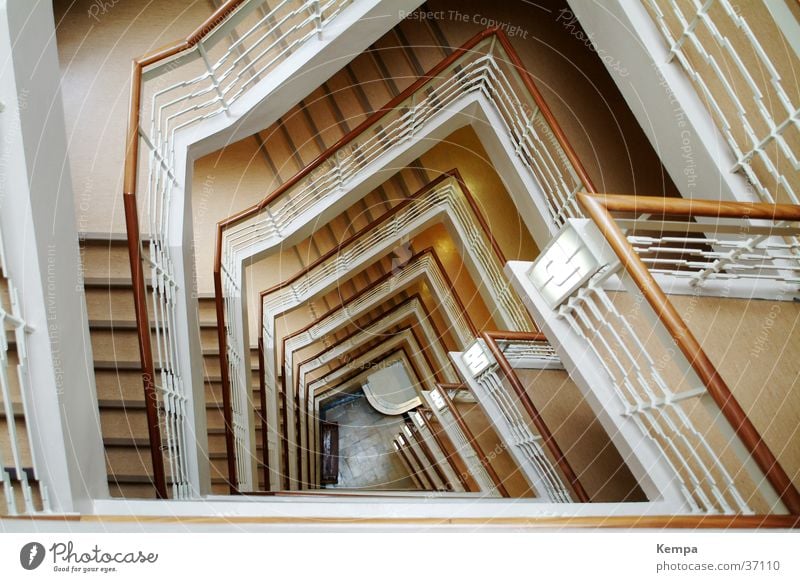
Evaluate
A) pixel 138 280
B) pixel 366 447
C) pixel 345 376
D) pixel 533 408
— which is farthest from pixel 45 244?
pixel 366 447

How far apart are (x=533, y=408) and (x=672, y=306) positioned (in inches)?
58.0

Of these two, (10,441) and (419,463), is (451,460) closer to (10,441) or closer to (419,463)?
(419,463)

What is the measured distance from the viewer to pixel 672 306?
1789mm

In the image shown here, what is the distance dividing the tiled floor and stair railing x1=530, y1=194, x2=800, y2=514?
10.6 meters

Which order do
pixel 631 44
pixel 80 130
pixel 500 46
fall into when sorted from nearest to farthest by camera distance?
pixel 631 44 → pixel 80 130 → pixel 500 46

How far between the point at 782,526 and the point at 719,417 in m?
0.30

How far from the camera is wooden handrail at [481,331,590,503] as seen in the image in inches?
115

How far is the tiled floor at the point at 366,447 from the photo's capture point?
12539 mm

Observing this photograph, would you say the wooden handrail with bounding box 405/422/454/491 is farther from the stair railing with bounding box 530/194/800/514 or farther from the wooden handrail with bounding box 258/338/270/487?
the stair railing with bounding box 530/194/800/514

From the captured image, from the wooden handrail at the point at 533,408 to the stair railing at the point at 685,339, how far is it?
652 mm

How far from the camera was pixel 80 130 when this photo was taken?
3426mm

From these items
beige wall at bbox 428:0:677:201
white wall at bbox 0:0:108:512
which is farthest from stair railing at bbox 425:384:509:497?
white wall at bbox 0:0:108:512

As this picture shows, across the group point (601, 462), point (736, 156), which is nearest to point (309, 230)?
point (601, 462)
